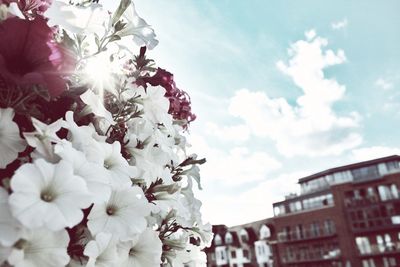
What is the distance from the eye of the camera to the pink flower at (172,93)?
5.33ft

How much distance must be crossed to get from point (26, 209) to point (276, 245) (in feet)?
161

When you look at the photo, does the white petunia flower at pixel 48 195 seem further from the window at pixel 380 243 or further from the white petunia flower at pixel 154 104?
the window at pixel 380 243

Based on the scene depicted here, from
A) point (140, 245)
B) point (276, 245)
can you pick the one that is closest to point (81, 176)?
point (140, 245)

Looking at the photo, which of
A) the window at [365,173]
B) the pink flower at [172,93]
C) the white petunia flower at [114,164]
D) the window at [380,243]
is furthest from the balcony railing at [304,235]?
the white petunia flower at [114,164]

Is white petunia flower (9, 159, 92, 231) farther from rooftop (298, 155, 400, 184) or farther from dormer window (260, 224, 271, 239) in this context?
dormer window (260, 224, 271, 239)

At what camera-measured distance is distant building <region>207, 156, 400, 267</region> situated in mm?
37344

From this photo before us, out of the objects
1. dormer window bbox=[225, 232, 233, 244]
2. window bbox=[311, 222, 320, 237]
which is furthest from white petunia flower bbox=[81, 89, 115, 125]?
dormer window bbox=[225, 232, 233, 244]

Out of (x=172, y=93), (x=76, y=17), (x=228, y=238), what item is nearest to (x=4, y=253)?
(x=76, y=17)

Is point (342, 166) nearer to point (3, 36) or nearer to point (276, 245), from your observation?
point (276, 245)

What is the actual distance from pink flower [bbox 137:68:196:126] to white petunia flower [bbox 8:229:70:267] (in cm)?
80

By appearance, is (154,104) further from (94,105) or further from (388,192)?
(388,192)

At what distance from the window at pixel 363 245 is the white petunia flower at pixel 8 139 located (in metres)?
42.7

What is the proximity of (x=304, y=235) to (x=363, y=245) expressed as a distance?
660 cm

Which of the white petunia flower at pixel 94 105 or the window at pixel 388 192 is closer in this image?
the white petunia flower at pixel 94 105
